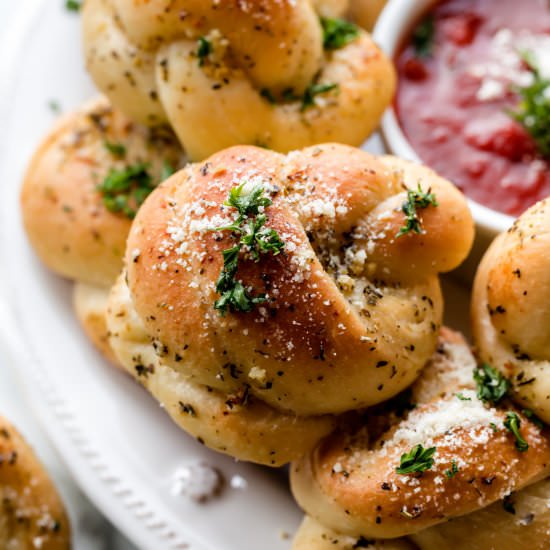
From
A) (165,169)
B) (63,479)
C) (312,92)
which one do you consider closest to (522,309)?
(312,92)

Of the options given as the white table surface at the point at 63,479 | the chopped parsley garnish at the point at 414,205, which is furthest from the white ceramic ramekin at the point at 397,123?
the white table surface at the point at 63,479

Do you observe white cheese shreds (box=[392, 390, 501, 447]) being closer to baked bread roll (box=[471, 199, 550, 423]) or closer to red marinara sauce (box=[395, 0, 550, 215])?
baked bread roll (box=[471, 199, 550, 423])

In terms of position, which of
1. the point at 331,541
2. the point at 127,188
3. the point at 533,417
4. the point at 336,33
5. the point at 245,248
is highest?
the point at 336,33

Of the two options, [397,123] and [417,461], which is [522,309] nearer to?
[417,461]

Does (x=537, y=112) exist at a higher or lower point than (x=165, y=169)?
lower

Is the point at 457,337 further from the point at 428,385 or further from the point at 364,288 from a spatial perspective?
the point at 364,288

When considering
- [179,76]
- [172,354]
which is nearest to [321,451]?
[172,354]
